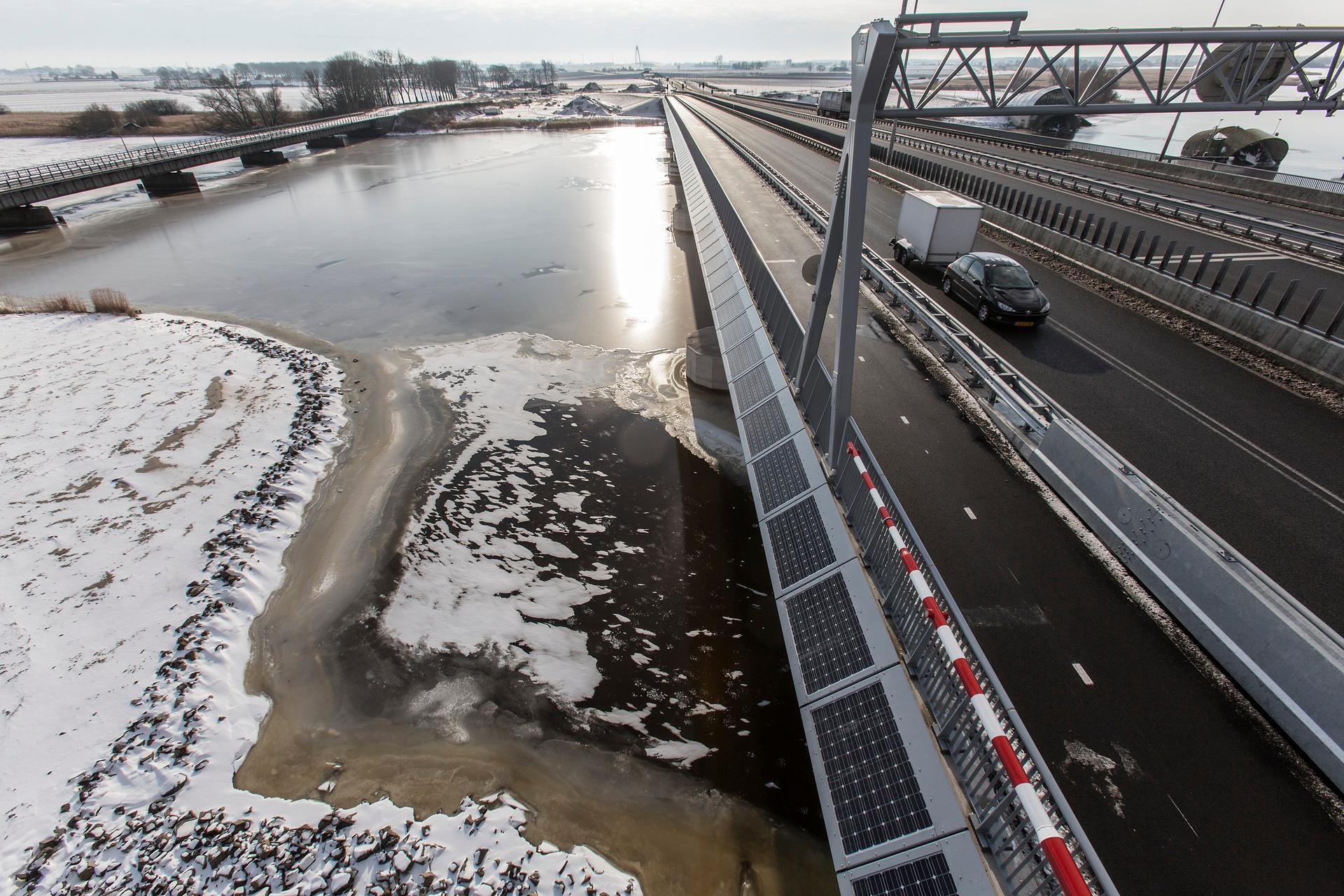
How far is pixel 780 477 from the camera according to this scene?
10.8 metres

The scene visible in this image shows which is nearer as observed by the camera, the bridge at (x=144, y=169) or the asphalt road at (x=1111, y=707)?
the asphalt road at (x=1111, y=707)

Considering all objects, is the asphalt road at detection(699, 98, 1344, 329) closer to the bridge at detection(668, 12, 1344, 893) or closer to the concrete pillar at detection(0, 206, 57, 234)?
the bridge at detection(668, 12, 1344, 893)

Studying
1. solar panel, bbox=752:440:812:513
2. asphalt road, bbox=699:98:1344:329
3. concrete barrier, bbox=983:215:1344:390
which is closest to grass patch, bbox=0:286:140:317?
solar panel, bbox=752:440:812:513

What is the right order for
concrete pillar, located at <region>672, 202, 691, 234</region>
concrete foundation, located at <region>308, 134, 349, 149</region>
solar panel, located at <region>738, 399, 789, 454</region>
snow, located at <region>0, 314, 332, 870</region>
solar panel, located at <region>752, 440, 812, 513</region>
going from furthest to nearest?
1. concrete foundation, located at <region>308, 134, 349, 149</region>
2. concrete pillar, located at <region>672, 202, 691, 234</region>
3. solar panel, located at <region>738, 399, 789, 454</region>
4. snow, located at <region>0, 314, 332, 870</region>
5. solar panel, located at <region>752, 440, 812, 513</region>

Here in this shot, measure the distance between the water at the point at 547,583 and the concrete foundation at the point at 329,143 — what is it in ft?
220

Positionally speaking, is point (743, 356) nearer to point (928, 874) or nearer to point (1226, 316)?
point (928, 874)

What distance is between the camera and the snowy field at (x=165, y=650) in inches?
334

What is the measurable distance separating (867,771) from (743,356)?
10.4m

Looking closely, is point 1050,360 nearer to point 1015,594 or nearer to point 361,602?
point 1015,594

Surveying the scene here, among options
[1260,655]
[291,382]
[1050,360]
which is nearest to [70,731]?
[291,382]

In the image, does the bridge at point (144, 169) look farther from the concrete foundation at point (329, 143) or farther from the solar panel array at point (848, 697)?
the solar panel array at point (848, 697)

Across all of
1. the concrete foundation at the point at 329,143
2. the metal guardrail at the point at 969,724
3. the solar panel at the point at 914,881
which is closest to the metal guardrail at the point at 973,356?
the metal guardrail at the point at 969,724

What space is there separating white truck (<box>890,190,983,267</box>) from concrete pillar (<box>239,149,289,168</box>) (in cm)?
8428

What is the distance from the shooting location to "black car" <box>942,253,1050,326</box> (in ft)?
50.4
